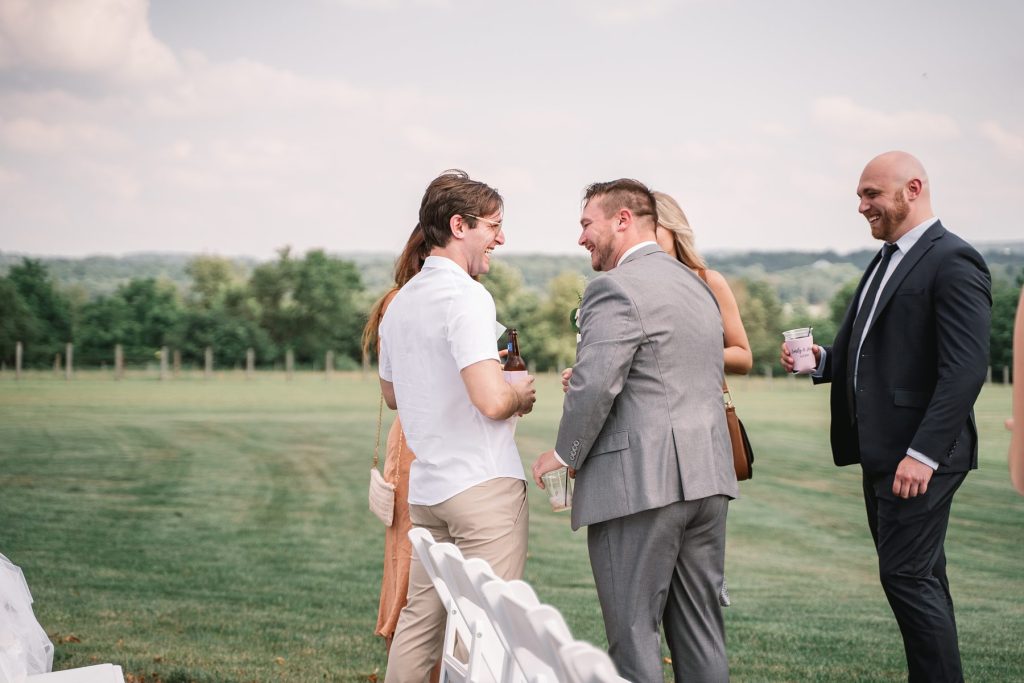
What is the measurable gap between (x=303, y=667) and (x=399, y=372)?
2998mm

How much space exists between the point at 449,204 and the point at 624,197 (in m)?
0.59

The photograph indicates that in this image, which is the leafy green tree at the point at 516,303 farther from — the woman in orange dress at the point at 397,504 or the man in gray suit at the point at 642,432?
the man in gray suit at the point at 642,432

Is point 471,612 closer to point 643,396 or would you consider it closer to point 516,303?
point 643,396

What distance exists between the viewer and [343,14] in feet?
70.3

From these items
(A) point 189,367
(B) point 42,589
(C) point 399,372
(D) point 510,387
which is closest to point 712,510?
(D) point 510,387

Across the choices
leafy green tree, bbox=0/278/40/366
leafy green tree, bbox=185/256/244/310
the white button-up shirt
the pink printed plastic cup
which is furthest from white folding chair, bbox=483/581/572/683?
leafy green tree, bbox=185/256/244/310

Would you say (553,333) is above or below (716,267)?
below

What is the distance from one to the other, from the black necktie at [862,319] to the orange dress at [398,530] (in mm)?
1735

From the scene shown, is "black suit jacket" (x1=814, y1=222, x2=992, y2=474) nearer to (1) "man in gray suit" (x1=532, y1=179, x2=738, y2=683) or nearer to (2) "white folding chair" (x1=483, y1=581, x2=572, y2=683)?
(1) "man in gray suit" (x1=532, y1=179, x2=738, y2=683)

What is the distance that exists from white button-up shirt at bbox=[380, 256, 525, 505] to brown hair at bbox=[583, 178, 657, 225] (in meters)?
0.51

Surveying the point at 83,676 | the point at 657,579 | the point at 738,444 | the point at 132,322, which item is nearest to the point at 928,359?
the point at 738,444

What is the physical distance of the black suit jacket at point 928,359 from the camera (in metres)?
3.71

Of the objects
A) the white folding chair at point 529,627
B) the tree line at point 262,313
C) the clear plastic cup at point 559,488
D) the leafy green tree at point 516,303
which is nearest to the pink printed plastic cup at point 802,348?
the clear plastic cup at point 559,488

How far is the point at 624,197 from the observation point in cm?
355
